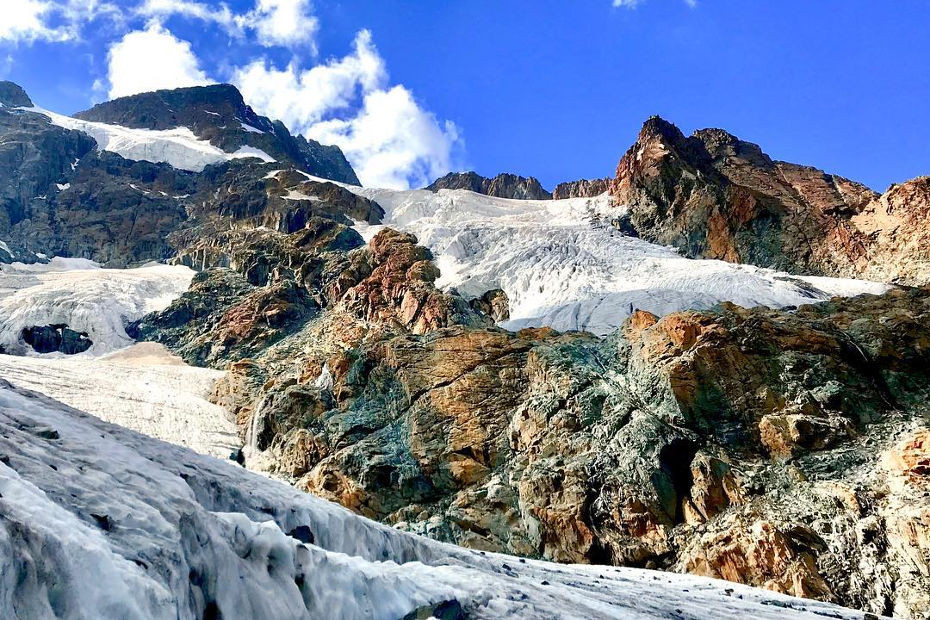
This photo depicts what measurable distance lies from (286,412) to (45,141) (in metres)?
123

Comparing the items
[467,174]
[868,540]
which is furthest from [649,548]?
[467,174]

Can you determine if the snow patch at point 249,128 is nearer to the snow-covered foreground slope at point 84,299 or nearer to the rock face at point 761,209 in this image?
the snow-covered foreground slope at point 84,299

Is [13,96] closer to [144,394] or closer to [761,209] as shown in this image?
[144,394]

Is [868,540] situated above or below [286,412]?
below

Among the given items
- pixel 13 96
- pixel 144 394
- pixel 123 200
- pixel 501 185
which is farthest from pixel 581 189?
pixel 13 96

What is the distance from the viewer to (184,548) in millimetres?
7441

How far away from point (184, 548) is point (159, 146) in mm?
157724

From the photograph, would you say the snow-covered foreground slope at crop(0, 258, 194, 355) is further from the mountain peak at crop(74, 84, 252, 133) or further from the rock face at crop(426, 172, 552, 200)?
the mountain peak at crop(74, 84, 252, 133)

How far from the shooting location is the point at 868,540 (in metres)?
21.8

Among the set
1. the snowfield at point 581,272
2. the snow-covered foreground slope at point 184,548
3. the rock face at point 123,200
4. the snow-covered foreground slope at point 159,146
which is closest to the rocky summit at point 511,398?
the snow-covered foreground slope at point 184,548

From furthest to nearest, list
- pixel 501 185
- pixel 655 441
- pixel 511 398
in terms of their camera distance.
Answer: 1. pixel 501 185
2. pixel 511 398
3. pixel 655 441

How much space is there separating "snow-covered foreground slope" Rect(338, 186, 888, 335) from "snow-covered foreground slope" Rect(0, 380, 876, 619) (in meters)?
40.3

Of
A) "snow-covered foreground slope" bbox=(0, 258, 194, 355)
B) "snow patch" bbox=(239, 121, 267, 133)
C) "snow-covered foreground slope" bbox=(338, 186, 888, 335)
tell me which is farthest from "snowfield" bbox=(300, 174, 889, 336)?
"snow patch" bbox=(239, 121, 267, 133)

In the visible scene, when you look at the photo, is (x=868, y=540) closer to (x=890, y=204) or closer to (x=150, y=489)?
(x=150, y=489)
